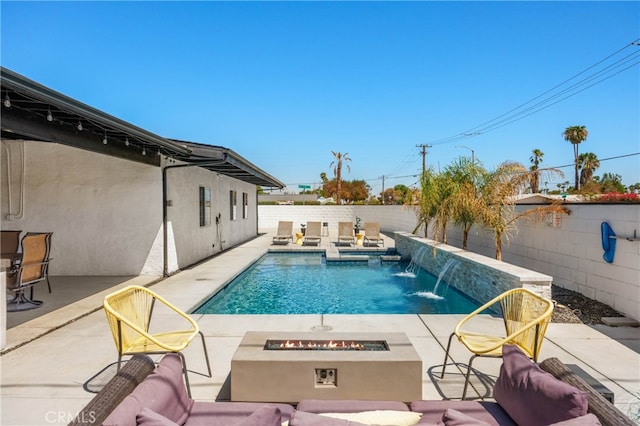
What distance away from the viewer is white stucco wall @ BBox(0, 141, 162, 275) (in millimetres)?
7727

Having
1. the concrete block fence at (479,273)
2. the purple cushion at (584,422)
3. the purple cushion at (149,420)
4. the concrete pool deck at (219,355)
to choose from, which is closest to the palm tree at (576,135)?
the concrete block fence at (479,273)

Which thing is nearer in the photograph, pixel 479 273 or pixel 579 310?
pixel 579 310

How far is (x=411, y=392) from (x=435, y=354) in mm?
1394

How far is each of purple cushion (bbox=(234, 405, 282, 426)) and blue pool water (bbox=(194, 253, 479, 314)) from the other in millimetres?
4713

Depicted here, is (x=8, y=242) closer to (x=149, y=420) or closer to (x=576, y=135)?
(x=149, y=420)

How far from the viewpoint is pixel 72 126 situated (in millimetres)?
5203

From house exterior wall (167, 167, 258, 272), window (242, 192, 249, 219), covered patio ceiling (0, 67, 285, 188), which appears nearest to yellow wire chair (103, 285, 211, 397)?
covered patio ceiling (0, 67, 285, 188)

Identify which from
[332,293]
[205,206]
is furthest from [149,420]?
[205,206]

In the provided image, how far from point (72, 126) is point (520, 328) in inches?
239

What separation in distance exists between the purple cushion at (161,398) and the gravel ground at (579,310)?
192 inches

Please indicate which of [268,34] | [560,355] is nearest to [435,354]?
[560,355]

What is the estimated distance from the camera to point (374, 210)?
22.7 metres

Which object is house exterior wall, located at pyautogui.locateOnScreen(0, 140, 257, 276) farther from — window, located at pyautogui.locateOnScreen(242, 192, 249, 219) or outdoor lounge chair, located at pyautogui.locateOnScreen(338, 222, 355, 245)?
outdoor lounge chair, located at pyautogui.locateOnScreen(338, 222, 355, 245)

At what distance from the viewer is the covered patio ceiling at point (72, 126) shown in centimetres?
360
